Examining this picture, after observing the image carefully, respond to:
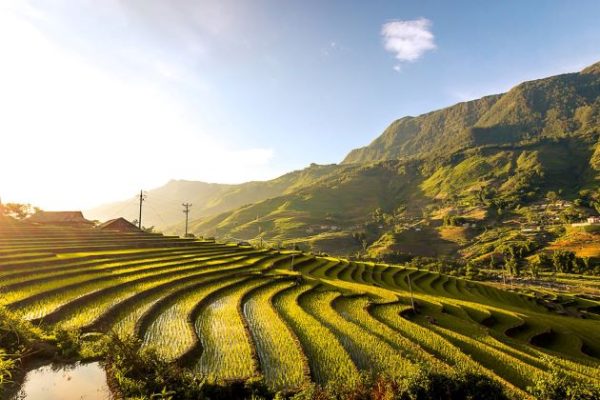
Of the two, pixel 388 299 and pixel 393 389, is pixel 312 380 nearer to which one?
pixel 393 389

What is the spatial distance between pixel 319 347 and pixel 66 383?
1087 centimetres

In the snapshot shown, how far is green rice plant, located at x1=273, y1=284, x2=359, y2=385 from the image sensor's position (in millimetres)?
15508

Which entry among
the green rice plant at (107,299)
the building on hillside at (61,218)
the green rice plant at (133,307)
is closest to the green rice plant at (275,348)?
the green rice plant at (133,307)

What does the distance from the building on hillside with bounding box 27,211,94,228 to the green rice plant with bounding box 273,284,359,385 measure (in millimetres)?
61019

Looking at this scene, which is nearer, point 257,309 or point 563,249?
point 257,309

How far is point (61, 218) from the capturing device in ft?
234

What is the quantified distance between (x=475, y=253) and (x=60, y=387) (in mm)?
143571

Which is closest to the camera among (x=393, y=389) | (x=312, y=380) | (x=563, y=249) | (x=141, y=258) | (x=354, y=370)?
(x=393, y=389)

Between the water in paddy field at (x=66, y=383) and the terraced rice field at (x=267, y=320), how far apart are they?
1.75 metres

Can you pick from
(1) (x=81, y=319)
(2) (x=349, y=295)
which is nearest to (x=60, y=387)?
(1) (x=81, y=319)

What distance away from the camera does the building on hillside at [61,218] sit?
7000 centimetres

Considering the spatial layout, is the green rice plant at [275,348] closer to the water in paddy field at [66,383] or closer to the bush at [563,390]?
the water in paddy field at [66,383]

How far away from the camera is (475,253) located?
441 ft

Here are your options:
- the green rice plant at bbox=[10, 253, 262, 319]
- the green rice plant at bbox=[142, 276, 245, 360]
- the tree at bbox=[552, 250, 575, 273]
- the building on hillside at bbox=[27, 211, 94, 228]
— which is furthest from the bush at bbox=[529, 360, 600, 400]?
the tree at bbox=[552, 250, 575, 273]
